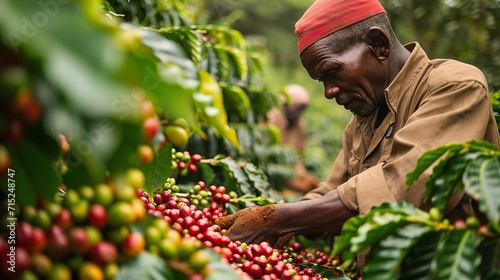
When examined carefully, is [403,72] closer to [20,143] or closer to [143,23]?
[143,23]

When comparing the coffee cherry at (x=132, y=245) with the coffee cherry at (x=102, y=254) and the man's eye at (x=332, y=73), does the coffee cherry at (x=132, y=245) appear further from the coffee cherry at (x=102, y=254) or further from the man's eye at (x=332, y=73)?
the man's eye at (x=332, y=73)

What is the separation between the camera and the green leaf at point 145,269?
1013 mm

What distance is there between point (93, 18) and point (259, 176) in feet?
5.57

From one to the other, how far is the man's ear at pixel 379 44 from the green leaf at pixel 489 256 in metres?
1.13

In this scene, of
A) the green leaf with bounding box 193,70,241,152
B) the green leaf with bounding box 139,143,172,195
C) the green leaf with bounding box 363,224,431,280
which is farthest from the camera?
the green leaf with bounding box 139,143,172,195

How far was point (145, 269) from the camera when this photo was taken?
103cm

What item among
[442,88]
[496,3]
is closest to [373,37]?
[442,88]

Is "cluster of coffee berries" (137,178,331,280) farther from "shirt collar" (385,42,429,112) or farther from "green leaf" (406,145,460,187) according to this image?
"shirt collar" (385,42,429,112)

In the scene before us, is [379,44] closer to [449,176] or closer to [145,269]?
[449,176]

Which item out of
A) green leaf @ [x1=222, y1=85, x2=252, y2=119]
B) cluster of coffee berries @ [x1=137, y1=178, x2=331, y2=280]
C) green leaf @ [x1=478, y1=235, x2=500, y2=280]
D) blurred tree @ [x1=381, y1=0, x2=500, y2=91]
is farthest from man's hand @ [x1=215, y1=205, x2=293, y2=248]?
blurred tree @ [x1=381, y1=0, x2=500, y2=91]

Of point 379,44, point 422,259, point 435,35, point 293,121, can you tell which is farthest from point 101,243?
point 293,121

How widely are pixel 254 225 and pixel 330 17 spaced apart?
3.21 ft

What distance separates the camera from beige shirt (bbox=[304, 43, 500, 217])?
68.3 inches

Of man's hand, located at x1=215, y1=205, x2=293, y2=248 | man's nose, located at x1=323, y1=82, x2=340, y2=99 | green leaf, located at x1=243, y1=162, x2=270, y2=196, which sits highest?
man's nose, located at x1=323, y1=82, x2=340, y2=99
